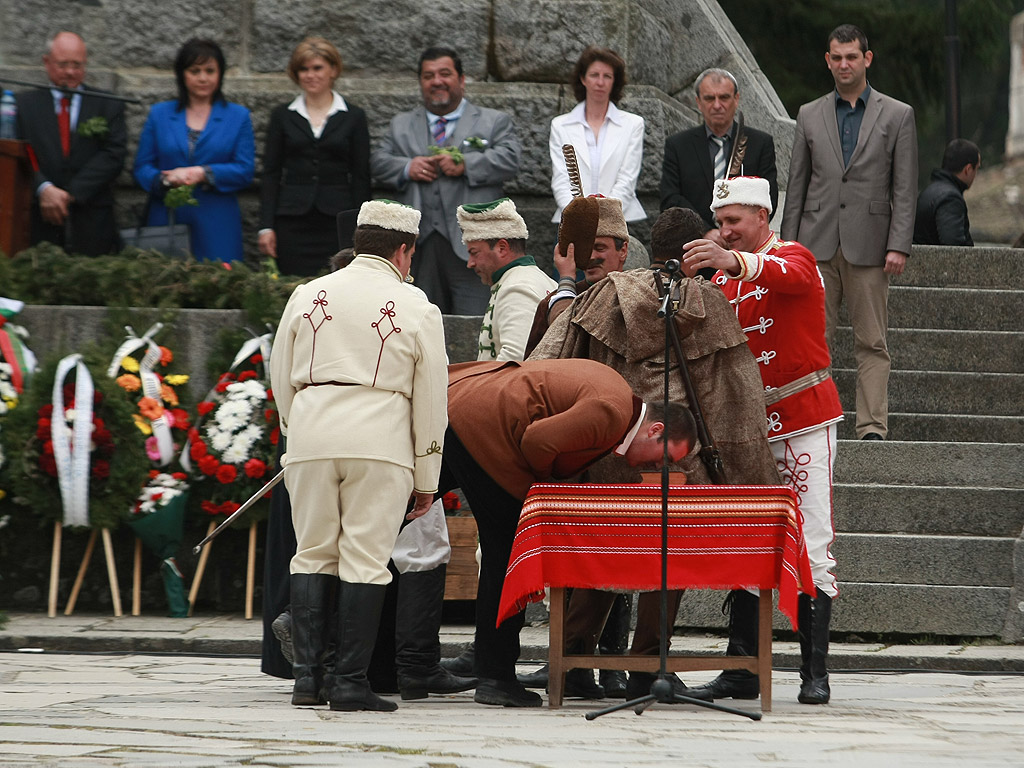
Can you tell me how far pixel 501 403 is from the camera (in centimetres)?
606

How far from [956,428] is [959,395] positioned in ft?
0.99

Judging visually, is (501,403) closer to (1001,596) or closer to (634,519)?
(634,519)

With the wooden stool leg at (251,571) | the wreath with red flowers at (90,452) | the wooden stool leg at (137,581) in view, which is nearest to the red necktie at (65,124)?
the wreath with red flowers at (90,452)

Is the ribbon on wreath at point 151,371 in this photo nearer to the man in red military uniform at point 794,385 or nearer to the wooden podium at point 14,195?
the wooden podium at point 14,195

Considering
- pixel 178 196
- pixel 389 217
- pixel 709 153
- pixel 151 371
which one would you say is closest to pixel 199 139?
pixel 178 196

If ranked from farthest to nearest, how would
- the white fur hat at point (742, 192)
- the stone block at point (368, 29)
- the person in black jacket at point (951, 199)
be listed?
the stone block at point (368, 29), the person in black jacket at point (951, 199), the white fur hat at point (742, 192)

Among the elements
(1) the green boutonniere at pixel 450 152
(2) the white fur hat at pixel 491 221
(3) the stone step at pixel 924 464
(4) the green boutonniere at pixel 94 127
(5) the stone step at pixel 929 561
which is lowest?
(5) the stone step at pixel 929 561

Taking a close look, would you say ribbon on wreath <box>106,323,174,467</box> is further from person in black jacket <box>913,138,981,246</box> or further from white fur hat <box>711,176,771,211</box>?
person in black jacket <box>913,138,981,246</box>

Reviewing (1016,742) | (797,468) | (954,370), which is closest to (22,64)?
(954,370)

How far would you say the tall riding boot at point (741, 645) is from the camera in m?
6.61

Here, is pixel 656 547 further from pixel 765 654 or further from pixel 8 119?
pixel 8 119

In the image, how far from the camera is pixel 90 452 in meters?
8.97

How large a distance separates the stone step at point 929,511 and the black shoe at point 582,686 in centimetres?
272

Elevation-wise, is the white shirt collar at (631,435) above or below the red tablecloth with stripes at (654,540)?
above
